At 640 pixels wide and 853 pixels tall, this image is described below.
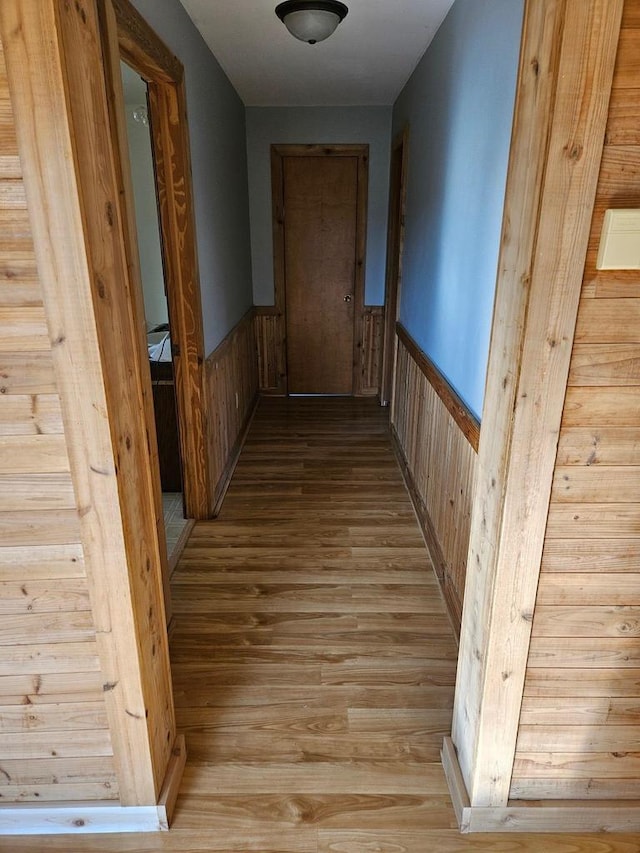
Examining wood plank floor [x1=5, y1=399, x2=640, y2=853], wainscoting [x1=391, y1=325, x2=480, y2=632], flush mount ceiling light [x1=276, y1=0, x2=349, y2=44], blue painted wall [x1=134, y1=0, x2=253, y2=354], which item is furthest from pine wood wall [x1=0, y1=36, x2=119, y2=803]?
flush mount ceiling light [x1=276, y1=0, x2=349, y2=44]

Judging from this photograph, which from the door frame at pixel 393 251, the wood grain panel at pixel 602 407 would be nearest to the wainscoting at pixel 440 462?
the door frame at pixel 393 251

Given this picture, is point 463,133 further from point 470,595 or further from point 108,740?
point 108,740

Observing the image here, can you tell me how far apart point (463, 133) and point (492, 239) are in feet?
2.16

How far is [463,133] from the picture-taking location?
2.20 metres

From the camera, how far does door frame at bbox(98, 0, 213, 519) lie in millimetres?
1740

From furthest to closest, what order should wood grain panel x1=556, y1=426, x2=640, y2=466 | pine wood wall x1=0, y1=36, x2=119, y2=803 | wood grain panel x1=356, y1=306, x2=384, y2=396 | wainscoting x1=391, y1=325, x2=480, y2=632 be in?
1. wood grain panel x1=356, y1=306, x2=384, y2=396
2. wainscoting x1=391, y1=325, x2=480, y2=632
3. wood grain panel x1=556, y1=426, x2=640, y2=466
4. pine wood wall x1=0, y1=36, x2=119, y2=803

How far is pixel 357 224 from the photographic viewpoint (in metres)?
4.67

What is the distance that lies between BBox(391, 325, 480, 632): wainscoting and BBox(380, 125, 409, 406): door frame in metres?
0.63

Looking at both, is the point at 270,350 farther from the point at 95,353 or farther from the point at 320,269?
the point at 95,353

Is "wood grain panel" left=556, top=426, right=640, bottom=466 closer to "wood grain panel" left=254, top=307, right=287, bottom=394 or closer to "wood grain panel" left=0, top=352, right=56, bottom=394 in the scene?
"wood grain panel" left=0, top=352, right=56, bottom=394

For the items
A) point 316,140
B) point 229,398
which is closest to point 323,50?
point 316,140

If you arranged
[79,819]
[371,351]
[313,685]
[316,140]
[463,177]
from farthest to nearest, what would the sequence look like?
[371,351], [316,140], [463,177], [313,685], [79,819]

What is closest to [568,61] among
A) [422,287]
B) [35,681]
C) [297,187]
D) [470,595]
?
[470,595]

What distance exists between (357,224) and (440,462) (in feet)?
9.40
